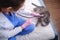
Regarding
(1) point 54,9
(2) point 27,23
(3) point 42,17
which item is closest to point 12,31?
(2) point 27,23

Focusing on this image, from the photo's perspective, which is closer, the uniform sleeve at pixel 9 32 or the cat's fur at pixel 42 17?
the uniform sleeve at pixel 9 32

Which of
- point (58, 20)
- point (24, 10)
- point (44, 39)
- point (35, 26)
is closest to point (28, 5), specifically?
point (24, 10)

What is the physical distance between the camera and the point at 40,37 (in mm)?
1234

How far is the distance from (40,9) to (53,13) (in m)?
0.56

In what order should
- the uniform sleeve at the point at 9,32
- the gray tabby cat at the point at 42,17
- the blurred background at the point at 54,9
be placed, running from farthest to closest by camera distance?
the blurred background at the point at 54,9 → the gray tabby cat at the point at 42,17 → the uniform sleeve at the point at 9,32

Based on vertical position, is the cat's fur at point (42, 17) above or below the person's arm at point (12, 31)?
above

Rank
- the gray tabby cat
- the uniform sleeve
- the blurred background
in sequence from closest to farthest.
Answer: the uniform sleeve → the gray tabby cat → the blurred background

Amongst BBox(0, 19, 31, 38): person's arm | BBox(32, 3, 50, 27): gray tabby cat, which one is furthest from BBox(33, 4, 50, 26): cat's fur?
BBox(0, 19, 31, 38): person's arm

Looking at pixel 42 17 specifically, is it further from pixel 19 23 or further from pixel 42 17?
pixel 19 23

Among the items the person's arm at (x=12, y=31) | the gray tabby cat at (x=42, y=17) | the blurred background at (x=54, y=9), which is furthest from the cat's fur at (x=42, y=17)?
the blurred background at (x=54, y=9)

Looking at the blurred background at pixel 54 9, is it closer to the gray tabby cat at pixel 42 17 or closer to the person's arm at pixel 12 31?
the gray tabby cat at pixel 42 17

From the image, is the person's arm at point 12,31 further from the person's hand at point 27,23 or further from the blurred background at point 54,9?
the blurred background at point 54,9

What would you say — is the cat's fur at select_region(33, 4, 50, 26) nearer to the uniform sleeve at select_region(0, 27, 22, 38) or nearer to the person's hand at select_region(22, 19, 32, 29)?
the person's hand at select_region(22, 19, 32, 29)

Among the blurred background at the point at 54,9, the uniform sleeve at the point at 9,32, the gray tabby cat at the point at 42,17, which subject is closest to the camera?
the uniform sleeve at the point at 9,32
